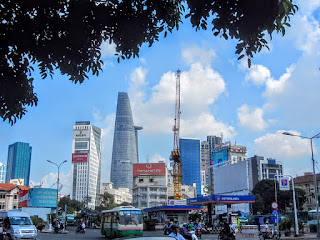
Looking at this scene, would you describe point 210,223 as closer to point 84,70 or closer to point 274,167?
point 84,70

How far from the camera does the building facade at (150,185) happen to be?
11881 cm

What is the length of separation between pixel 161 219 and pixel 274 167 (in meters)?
93.4

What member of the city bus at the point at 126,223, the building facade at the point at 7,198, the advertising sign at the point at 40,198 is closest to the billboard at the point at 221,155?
the building facade at the point at 7,198

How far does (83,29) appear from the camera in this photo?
22.4 feet

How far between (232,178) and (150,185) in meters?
32.8

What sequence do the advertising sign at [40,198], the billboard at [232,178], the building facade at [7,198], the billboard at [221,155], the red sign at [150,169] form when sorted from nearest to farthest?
the advertising sign at [40,198], the billboard at [232,178], the building facade at [7,198], the red sign at [150,169], the billboard at [221,155]

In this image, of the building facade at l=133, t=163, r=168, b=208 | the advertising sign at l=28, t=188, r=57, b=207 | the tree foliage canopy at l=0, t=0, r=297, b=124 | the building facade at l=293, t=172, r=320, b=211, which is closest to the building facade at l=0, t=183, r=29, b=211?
the advertising sign at l=28, t=188, r=57, b=207

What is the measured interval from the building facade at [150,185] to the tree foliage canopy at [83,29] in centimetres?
11315

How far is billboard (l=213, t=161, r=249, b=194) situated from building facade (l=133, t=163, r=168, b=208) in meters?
21.9

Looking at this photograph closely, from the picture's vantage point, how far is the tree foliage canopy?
6363 millimetres

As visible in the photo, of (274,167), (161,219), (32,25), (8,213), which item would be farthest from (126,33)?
(274,167)

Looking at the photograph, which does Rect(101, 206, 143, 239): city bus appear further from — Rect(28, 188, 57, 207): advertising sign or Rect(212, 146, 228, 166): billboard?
Rect(212, 146, 228, 166): billboard

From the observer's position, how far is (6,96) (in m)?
7.34

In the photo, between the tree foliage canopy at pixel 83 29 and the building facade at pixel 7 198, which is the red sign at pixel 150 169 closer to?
the building facade at pixel 7 198
